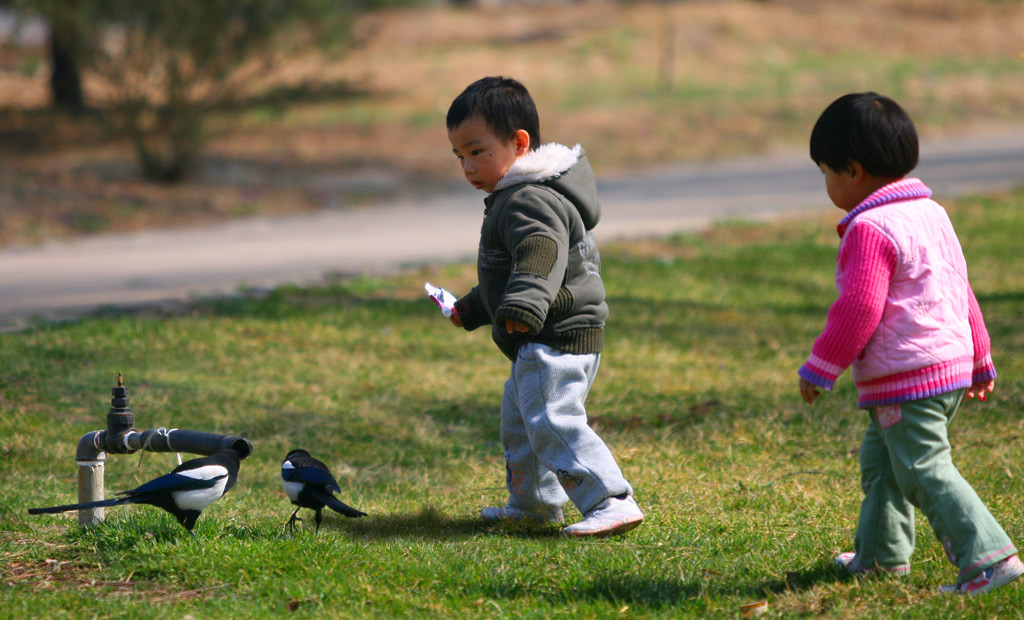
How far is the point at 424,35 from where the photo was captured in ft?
93.8

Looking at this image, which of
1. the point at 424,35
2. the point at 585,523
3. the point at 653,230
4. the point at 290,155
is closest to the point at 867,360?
the point at 585,523

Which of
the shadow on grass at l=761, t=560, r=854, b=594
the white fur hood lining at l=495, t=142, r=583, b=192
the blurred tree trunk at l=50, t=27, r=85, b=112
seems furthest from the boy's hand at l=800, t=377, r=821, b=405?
the blurred tree trunk at l=50, t=27, r=85, b=112

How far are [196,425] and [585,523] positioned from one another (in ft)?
8.22

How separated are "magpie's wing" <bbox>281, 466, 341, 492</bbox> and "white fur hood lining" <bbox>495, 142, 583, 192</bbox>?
1138 millimetres

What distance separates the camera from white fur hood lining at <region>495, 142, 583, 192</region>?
3.68 m

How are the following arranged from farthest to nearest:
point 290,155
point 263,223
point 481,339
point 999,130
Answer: point 999,130, point 290,155, point 263,223, point 481,339

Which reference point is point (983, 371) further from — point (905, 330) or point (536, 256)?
point (536, 256)

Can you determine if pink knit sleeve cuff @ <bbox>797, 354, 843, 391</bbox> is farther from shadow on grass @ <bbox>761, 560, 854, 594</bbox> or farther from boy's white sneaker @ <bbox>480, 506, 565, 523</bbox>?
boy's white sneaker @ <bbox>480, 506, 565, 523</bbox>

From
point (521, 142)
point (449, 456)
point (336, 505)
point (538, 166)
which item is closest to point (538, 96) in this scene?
point (449, 456)

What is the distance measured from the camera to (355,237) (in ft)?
38.8

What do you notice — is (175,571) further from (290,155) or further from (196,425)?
(290,155)

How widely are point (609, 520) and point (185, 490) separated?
1402 millimetres

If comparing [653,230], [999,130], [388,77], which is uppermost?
[388,77]

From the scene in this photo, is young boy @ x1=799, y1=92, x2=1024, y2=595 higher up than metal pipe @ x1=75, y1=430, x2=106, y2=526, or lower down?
higher up
